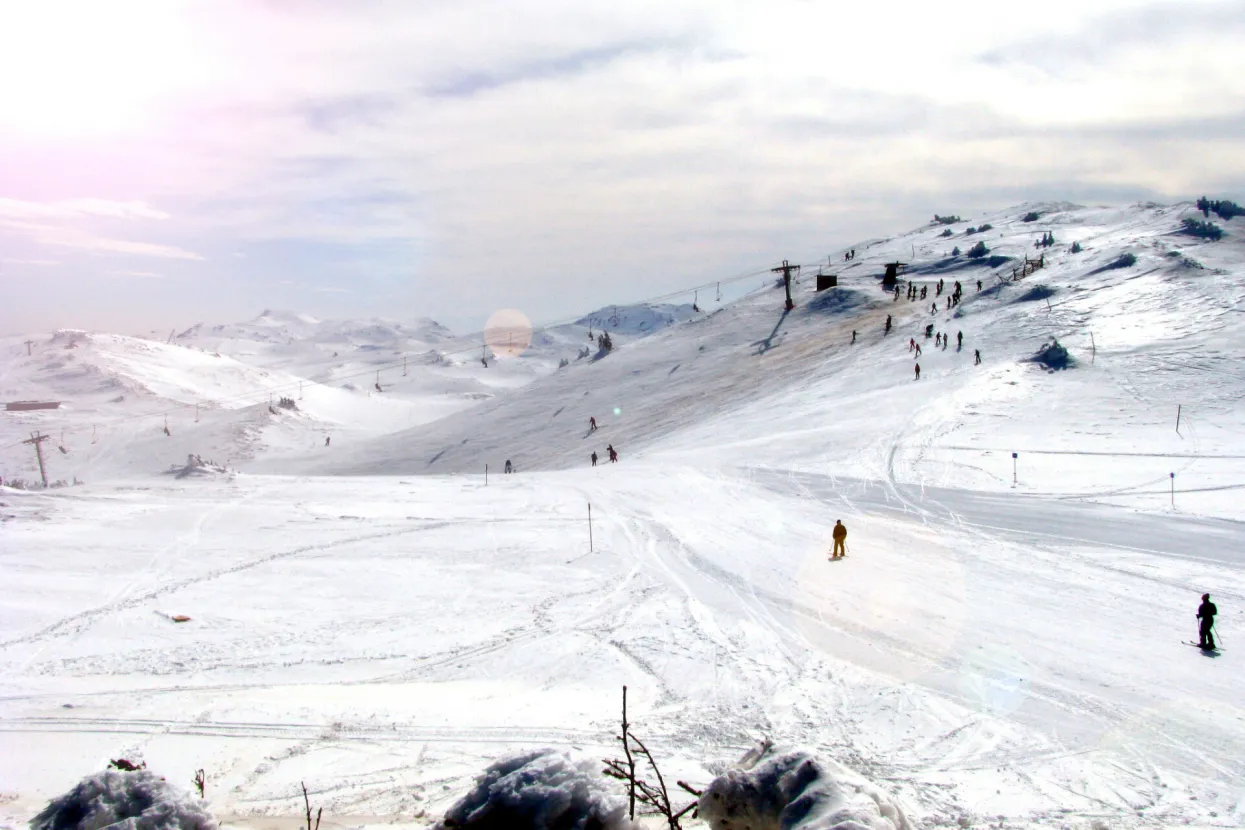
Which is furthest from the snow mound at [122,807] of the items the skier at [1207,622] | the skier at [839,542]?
the skier at [839,542]

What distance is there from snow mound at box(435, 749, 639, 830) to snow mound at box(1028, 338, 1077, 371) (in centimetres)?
4377

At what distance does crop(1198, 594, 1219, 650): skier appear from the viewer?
572 inches

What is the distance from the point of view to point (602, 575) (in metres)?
20.4

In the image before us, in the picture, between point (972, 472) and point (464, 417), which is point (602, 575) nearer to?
point (972, 472)

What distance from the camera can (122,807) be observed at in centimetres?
467

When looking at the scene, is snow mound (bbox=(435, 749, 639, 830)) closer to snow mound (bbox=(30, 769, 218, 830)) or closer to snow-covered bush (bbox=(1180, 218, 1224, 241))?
snow mound (bbox=(30, 769, 218, 830))

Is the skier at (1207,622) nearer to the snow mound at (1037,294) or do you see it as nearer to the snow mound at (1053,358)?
the snow mound at (1053,358)

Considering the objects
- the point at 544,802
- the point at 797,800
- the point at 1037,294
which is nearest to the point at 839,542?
the point at 797,800

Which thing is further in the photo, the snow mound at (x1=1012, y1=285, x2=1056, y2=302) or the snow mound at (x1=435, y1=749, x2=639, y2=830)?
the snow mound at (x1=1012, y1=285, x2=1056, y2=302)

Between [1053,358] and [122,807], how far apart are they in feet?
152

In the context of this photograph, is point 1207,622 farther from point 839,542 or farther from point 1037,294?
point 1037,294

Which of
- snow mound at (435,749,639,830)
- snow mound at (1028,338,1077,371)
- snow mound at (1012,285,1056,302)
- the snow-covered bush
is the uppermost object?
the snow-covered bush

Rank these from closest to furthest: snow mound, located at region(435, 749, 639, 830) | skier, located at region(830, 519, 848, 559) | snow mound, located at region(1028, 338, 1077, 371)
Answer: snow mound, located at region(435, 749, 639, 830) → skier, located at region(830, 519, 848, 559) → snow mound, located at region(1028, 338, 1077, 371)

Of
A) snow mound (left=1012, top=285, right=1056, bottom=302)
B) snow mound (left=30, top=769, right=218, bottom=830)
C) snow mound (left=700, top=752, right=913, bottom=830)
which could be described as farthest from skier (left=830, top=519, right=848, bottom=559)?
snow mound (left=1012, top=285, right=1056, bottom=302)
